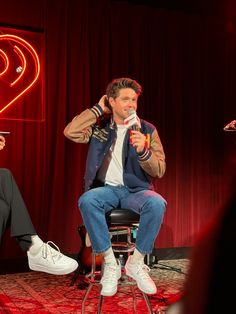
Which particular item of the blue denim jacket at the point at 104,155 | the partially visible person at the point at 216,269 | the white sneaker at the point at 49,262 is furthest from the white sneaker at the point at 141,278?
the partially visible person at the point at 216,269

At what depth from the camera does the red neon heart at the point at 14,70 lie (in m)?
4.29

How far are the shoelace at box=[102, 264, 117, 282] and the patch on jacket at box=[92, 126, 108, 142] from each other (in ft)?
2.90

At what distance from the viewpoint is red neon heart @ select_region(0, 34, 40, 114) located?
14.1ft

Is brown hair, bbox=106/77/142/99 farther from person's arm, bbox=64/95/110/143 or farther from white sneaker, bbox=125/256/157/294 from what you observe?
white sneaker, bbox=125/256/157/294

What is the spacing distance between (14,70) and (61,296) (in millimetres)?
2261

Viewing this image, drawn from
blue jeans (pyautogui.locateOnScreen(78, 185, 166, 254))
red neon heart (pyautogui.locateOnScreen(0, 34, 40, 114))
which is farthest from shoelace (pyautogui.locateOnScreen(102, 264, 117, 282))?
red neon heart (pyautogui.locateOnScreen(0, 34, 40, 114))

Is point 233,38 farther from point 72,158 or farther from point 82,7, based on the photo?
point 72,158

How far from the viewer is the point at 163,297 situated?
3.32m

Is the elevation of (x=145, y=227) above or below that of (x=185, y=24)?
below

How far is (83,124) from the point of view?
9.51 ft

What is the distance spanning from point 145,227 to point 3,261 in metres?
2.32

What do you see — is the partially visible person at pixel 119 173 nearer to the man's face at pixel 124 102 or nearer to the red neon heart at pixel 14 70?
the man's face at pixel 124 102

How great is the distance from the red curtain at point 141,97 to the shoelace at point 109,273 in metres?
2.12

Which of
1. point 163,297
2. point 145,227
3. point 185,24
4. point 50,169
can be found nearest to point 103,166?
point 145,227
